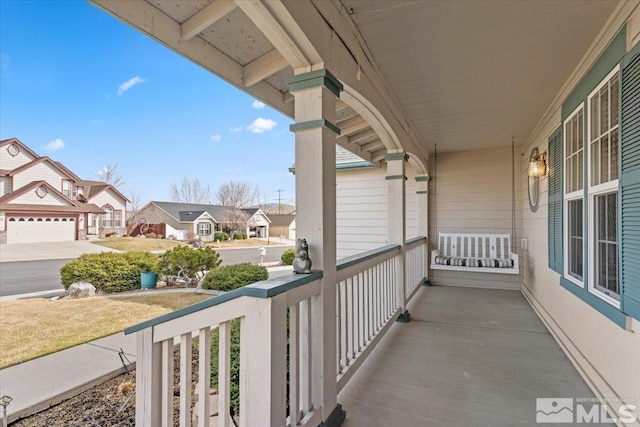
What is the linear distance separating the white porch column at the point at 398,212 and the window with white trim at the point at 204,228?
23.7m

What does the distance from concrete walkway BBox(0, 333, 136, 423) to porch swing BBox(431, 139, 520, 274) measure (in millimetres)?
4678

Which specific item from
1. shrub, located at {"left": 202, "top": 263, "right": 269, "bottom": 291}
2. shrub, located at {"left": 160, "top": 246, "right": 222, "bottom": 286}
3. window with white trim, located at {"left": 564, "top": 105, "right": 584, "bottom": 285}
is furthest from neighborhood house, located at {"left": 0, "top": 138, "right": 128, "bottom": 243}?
A: window with white trim, located at {"left": 564, "top": 105, "right": 584, "bottom": 285}

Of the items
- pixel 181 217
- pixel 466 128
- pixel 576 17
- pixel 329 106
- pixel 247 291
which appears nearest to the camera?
pixel 247 291

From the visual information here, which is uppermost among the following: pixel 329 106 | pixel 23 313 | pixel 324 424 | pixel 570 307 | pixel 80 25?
pixel 80 25

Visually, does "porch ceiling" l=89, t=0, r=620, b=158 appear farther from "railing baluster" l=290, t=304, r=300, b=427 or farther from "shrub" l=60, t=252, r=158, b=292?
"shrub" l=60, t=252, r=158, b=292

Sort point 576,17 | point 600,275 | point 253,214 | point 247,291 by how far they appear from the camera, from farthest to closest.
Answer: point 253,214
point 600,275
point 576,17
point 247,291

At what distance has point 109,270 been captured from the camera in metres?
7.01

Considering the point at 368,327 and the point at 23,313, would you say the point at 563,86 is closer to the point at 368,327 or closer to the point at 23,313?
the point at 368,327

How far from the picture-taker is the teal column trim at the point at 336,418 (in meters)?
1.75

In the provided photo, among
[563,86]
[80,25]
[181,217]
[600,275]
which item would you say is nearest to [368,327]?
[600,275]

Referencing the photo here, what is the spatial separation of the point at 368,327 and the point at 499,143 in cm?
424

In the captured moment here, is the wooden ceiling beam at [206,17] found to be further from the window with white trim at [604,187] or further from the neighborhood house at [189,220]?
the neighborhood house at [189,220]

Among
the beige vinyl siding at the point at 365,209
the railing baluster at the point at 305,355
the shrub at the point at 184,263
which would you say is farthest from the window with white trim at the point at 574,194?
the shrub at the point at 184,263

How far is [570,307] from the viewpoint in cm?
279
